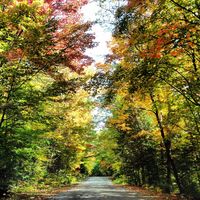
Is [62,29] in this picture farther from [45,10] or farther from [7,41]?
[7,41]

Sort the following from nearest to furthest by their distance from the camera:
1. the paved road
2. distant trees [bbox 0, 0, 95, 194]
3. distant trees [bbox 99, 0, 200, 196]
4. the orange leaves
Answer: distant trees [bbox 99, 0, 200, 196], distant trees [bbox 0, 0, 95, 194], the orange leaves, the paved road

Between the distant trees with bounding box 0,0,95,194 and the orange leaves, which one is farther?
the orange leaves

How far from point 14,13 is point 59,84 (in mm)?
Answer: 3661

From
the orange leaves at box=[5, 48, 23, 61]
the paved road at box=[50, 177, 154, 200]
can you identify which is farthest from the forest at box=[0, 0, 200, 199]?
the paved road at box=[50, 177, 154, 200]

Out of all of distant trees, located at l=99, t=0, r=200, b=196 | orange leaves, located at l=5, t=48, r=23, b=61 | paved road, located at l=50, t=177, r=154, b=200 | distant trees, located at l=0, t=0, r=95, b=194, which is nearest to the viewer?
distant trees, located at l=99, t=0, r=200, b=196

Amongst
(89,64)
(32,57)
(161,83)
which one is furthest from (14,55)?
(161,83)

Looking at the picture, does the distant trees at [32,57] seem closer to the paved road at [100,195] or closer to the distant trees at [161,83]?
the distant trees at [161,83]

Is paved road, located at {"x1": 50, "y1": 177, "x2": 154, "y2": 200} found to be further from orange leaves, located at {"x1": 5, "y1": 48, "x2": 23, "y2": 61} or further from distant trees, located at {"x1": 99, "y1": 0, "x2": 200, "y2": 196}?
orange leaves, located at {"x1": 5, "y1": 48, "x2": 23, "y2": 61}

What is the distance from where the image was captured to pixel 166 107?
58.6 feet

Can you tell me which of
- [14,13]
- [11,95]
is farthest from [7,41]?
[11,95]

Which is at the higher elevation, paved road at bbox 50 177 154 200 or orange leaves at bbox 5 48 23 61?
orange leaves at bbox 5 48 23 61

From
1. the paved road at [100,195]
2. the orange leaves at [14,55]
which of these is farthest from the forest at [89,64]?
the paved road at [100,195]

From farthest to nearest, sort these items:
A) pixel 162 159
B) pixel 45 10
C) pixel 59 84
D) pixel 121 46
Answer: pixel 162 159
pixel 121 46
pixel 59 84
pixel 45 10

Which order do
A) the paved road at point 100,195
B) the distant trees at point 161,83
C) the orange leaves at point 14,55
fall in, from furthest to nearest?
the paved road at point 100,195, the orange leaves at point 14,55, the distant trees at point 161,83
